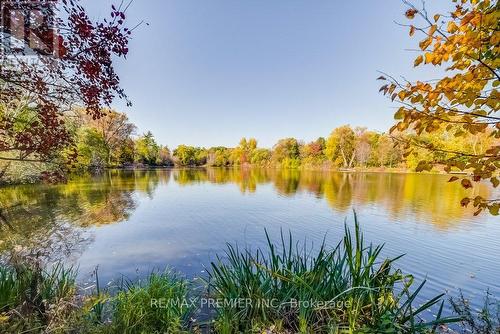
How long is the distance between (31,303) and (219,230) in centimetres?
733

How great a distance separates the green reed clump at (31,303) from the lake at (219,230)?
73 cm

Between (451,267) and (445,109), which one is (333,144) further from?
(445,109)

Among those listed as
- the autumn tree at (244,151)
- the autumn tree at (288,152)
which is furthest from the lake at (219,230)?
the autumn tree at (244,151)

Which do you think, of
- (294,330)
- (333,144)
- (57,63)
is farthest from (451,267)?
(333,144)

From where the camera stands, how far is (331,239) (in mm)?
8547

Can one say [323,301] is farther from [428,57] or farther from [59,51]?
[59,51]

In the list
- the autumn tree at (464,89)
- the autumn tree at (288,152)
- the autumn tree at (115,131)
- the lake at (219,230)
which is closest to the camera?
the autumn tree at (464,89)

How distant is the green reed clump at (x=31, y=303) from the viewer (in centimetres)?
213

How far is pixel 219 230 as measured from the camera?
9.52 meters

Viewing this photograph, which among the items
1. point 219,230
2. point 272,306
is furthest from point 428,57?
point 219,230

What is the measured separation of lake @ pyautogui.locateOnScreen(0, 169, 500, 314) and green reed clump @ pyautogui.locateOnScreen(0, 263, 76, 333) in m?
0.73

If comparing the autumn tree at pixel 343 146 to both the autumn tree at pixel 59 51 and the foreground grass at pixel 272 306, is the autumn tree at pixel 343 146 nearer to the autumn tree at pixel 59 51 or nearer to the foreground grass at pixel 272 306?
the foreground grass at pixel 272 306

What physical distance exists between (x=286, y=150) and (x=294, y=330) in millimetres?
63628

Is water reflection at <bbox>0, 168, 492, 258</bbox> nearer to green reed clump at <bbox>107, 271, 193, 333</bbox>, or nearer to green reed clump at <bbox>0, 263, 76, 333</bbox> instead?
green reed clump at <bbox>0, 263, 76, 333</bbox>
